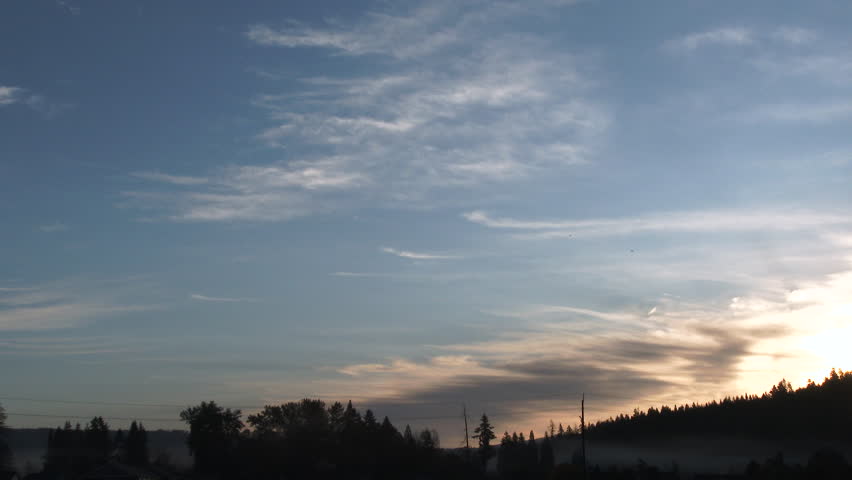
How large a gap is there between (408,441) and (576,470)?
37.1 m

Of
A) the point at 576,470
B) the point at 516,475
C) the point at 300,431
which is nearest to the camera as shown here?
the point at 576,470

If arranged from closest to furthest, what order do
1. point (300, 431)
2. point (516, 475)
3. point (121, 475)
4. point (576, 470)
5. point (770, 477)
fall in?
point (121, 475) → point (576, 470) → point (770, 477) → point (300, 431) → point (516, 475)

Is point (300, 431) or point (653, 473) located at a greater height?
point (300, 431)

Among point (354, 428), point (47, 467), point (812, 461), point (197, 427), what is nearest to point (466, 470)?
point (354, 428)

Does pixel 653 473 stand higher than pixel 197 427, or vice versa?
pixel 197 427

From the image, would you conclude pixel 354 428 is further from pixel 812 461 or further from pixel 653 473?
pixel 812 461

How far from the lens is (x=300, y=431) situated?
151 meters

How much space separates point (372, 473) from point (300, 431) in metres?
16.1

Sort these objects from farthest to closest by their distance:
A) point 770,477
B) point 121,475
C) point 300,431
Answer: point 300,431 < point 770,477 < point 121,475

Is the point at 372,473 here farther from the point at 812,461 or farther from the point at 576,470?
A: the point at 812,461

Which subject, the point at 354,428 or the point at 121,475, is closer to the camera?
the point at 121,475

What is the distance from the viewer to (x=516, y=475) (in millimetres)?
170625

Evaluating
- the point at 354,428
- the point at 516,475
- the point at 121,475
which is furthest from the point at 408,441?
the point at 121,475

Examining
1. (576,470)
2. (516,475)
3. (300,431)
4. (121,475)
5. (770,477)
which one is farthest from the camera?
(516,475)
